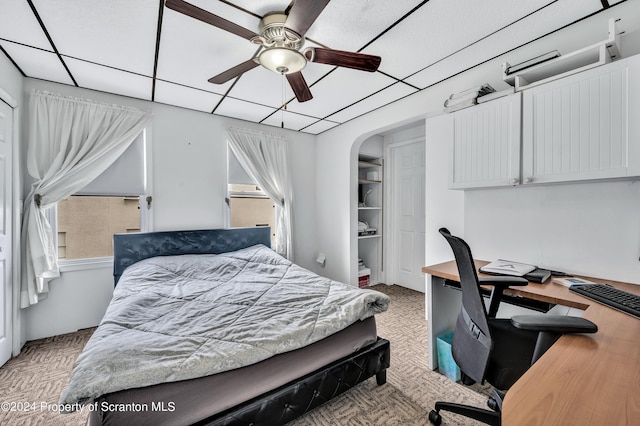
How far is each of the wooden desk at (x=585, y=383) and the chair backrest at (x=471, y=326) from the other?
1.14 ft

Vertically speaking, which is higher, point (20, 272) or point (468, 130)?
point (468, 130)

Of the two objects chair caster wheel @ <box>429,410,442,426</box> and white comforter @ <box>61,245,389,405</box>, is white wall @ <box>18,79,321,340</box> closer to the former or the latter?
white comforter @ <box>61,245,389,405</box>

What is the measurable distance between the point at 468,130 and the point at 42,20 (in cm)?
311

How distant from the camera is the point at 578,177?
1648 mm

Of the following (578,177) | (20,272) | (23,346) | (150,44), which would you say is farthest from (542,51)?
(23,346)

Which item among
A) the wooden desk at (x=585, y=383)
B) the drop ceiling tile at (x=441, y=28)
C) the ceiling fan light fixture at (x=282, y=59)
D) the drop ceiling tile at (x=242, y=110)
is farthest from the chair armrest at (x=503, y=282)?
the drop ceiling tile at (x=242, y=110)

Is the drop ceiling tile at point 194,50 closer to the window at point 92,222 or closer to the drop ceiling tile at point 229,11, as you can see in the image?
the drop ceiling tile at point 229,11

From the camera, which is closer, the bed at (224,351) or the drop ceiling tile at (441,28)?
the bed at (224,351)

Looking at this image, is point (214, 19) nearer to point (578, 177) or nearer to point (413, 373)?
point (578, 177)

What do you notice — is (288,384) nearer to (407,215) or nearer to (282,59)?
(282,59)

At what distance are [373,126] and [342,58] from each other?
1.74 metres

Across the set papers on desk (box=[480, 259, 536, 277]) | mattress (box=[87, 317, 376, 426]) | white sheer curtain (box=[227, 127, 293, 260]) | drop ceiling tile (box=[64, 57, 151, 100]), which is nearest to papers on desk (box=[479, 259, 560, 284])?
papers on desk (box=[480, 259, 536, 277])

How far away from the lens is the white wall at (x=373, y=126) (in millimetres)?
1759

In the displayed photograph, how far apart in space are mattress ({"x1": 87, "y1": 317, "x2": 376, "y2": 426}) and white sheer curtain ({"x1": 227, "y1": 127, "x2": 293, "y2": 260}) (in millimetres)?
2408
